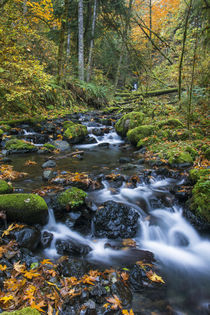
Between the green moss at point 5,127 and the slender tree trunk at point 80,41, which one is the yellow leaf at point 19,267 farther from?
the slender tree trunk at point 80,41

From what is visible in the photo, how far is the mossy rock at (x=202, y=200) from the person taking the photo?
3.87 meters

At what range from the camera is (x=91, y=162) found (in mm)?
7473

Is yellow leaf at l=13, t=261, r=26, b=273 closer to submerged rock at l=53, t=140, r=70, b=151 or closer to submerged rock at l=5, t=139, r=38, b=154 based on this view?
submerged rock at l=5, t=139, r=38, b=154

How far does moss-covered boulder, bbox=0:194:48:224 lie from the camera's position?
3.27 m

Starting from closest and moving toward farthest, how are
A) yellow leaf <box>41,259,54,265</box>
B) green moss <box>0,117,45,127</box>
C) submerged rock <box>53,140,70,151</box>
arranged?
yellow leaf <box>41,259,54,265</box>
submerged rock <box>53,140,70,151</box>
green moss <box>0,117,45,127</box>

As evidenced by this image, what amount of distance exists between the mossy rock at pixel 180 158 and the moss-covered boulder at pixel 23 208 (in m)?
4.74

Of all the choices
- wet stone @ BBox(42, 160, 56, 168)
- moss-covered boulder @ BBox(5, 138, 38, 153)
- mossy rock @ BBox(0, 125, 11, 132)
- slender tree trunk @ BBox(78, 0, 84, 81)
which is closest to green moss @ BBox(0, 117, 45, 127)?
mossy rock @ BBox(0, 125, 11, 132)

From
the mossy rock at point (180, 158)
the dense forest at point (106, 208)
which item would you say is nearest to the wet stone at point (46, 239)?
the dense forest at point (106, 208)

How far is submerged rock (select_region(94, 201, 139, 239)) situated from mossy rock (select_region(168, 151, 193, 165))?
316 centimetres

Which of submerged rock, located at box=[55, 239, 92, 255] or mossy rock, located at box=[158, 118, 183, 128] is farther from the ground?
mossy rock, located at box=[158, 118, 183, 128]

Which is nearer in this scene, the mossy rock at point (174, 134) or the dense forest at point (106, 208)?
the dense forest at point (106, 208)

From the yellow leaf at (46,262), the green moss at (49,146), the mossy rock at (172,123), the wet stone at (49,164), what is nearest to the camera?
the yellow leaf at (46,262)

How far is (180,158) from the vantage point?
6574mm

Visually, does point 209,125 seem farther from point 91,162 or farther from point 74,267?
point 74,267
